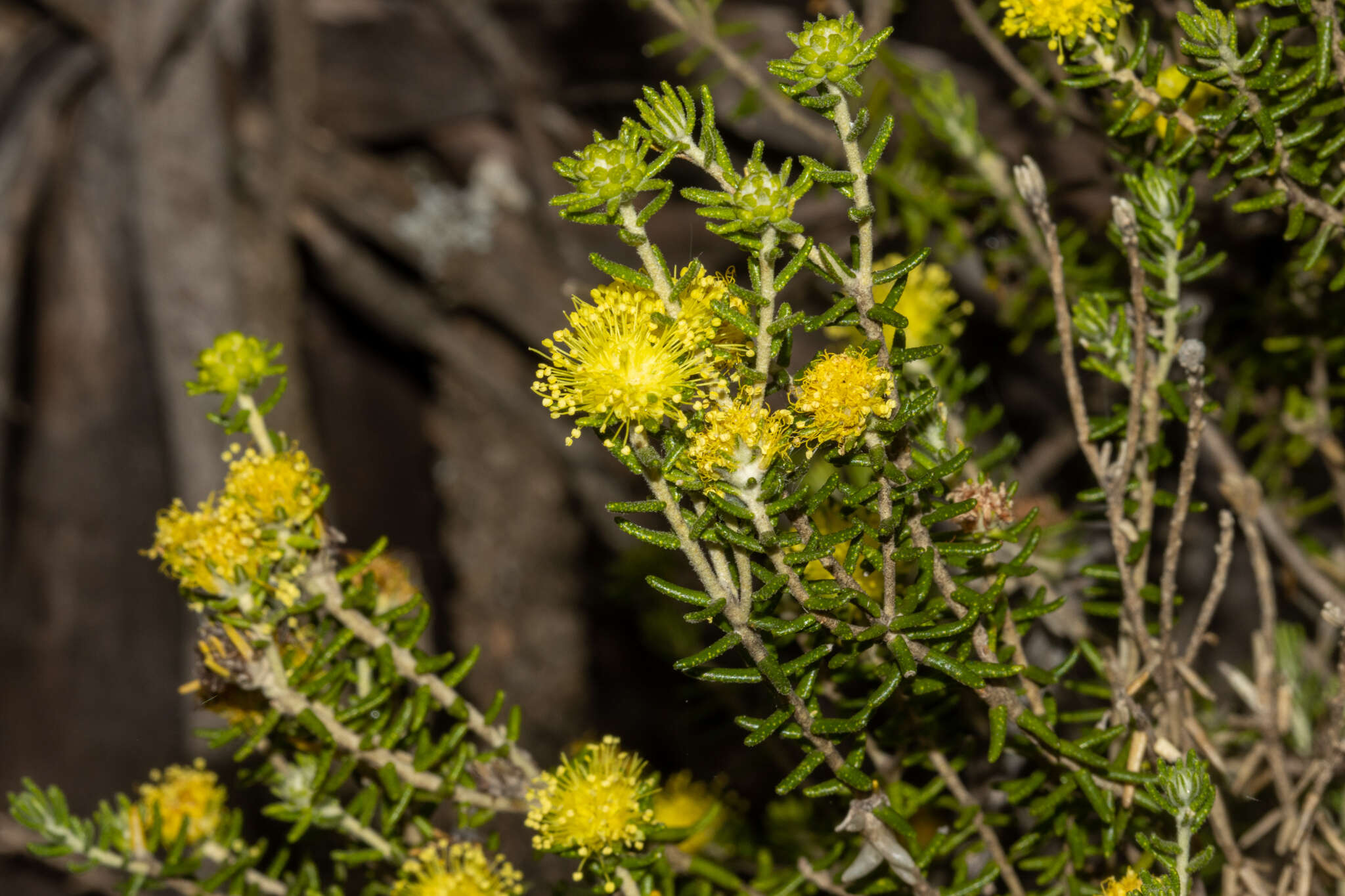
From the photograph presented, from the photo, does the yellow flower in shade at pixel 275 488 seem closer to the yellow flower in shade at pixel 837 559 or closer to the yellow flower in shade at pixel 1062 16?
Result: the yellow flower in shade at pixel 837 559

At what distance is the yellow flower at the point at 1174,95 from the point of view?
507 millimetres

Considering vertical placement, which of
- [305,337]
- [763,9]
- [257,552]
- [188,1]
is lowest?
[305,337]

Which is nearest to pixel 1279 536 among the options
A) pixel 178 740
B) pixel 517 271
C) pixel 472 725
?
pixel 472 725

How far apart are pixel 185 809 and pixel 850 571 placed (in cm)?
48

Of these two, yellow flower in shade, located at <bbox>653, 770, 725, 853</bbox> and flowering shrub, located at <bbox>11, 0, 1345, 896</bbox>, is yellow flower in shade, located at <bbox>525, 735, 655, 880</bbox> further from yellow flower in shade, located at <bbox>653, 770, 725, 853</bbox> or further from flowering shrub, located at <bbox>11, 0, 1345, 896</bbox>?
yellow flower in shade, located at <bbox>653, 770, 725, 853</bbox>

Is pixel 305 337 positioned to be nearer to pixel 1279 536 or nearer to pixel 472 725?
pixel 472 725

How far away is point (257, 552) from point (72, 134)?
119 cm

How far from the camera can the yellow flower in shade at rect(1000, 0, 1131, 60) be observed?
1.46ft

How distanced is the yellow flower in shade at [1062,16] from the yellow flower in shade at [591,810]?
398 millimetres

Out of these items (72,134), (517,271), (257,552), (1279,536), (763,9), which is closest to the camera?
(257,552)

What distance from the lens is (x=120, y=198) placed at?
4.53ft

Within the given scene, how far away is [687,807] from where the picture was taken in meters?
0.71

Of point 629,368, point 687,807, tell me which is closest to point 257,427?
point 629,368

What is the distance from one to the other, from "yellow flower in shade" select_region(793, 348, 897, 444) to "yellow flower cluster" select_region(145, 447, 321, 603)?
0.26 metres
